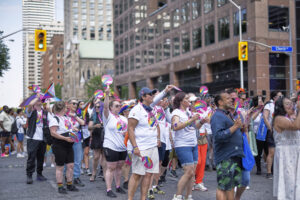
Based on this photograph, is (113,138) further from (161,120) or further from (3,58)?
(3,58)

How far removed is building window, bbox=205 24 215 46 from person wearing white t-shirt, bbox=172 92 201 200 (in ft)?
94.2

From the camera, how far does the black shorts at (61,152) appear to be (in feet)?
25.3

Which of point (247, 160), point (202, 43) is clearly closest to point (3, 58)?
point (202, 43)

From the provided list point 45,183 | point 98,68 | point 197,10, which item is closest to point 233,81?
point 197,10

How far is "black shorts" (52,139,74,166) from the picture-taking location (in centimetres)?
770

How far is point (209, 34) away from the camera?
35.2 metres

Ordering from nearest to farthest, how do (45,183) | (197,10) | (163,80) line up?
(45,183) → (197,10) → (163,80)

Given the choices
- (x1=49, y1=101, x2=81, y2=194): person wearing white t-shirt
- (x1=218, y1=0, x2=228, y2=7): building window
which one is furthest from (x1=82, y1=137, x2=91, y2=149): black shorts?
(x1=218, y1=0, x2=228, y2=7): building window

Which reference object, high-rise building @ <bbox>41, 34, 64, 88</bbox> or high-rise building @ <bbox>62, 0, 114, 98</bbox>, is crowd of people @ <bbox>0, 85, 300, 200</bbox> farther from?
high-rise building @ <bbox>41, 34, 64, 88</bbox>

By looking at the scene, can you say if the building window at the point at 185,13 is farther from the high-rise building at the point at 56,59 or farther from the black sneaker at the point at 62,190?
the high-rise building at the point at 56,59

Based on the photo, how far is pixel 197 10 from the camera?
122ft

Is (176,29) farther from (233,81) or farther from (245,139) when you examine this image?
(245,139)

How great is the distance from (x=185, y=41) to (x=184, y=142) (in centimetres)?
3377

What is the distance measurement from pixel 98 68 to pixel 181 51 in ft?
249
